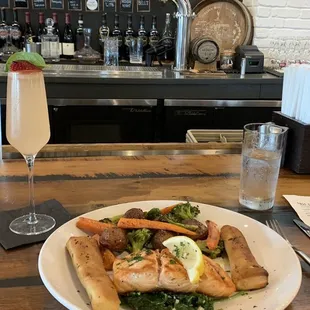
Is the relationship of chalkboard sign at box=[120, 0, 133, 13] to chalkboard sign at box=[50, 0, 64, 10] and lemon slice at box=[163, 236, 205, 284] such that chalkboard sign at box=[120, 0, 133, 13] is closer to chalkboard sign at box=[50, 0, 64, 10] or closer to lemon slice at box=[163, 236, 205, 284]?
chalkboard sign at box=[50, 0, 64, 10]

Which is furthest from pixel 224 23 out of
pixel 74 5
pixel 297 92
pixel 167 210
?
pixel 167 210

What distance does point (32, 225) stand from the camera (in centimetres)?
92

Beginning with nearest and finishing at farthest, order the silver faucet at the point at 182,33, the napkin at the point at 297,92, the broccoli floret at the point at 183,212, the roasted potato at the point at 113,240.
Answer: the roasted potato at the point at 113,240 < the broccoli floret at the point at 183,212 < the napkin at the point at 297,92 < the silver faucet at the point at 182,33

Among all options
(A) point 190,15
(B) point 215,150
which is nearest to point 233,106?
(A) point 190,15

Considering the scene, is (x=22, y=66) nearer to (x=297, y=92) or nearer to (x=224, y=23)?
(x=297, y=92)

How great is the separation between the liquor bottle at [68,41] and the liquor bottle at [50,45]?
0.09m

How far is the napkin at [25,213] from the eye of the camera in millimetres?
854

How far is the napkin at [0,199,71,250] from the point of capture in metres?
0.85

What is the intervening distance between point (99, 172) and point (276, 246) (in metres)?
0.55

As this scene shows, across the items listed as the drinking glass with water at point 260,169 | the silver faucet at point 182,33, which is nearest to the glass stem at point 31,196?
the drinking glass with water at point 260,169

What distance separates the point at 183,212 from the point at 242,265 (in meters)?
0.20

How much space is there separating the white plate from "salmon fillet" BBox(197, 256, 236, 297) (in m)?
0.02

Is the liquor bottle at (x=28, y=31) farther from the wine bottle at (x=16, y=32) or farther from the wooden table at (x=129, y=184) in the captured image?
the wooden table at (x=129, y=184)

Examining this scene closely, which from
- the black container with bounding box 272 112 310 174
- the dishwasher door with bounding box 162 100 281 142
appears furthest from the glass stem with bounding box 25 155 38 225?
the dishwasher door with bounding box 162 100 281 142
